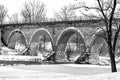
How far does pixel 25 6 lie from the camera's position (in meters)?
73.3

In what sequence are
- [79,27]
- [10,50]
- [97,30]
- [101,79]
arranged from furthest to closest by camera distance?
[10,50], [79,27], [97,30], [101,79]

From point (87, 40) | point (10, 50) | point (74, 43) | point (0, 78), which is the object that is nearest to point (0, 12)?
point (74, 43)

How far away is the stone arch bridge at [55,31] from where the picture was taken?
3609cm

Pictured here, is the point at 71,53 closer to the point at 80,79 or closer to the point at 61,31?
the point at 61,31

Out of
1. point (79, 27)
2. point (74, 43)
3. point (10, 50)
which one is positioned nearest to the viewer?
point (79, 27)

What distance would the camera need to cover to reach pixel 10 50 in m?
49.7

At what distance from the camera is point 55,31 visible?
4153 cm

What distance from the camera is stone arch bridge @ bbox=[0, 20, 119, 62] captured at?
36.1 m

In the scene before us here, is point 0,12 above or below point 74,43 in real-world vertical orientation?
above

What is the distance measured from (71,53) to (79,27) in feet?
93.6

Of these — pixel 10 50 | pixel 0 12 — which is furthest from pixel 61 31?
pixel 0 12

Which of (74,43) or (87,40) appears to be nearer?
(87,40)

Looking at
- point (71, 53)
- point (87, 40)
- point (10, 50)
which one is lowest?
point (71, 53)

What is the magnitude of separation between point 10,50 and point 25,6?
85.4 ft
